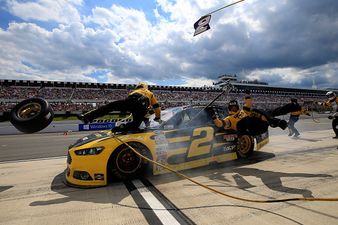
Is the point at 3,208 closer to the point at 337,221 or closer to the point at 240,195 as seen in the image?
the point at 240,195

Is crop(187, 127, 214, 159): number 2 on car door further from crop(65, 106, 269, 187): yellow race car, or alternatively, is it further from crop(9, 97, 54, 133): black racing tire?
crop(9, 97, 54, 133): black racing tire

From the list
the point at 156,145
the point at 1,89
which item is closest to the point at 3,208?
the point at 156,145

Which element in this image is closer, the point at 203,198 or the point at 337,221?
the point at 337,221

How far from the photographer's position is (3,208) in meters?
3.26

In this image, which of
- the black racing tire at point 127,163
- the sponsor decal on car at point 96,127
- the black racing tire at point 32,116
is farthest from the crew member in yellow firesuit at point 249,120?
the sponsor decal on car at point 96,127

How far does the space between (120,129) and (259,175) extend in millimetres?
2663

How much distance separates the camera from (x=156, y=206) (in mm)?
3086

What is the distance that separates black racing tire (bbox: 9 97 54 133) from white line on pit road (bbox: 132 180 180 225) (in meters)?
2.26

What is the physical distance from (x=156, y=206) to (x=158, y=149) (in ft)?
4.71

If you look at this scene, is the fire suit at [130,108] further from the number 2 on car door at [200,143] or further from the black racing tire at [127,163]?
the number 2 on car door at [200,143]

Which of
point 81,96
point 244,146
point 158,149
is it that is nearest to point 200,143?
point 158,149

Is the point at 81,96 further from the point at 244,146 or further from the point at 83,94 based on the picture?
the point at 244,146

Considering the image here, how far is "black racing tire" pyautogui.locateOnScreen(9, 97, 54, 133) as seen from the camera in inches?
183

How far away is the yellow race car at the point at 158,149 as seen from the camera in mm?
3941
